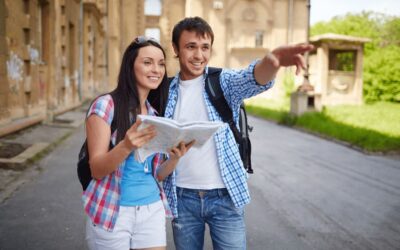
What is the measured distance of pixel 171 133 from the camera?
2.19m

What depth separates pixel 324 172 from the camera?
8781mm

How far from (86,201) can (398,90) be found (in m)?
29.0

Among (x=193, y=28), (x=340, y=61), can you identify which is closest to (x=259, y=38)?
(x=340, y=61)

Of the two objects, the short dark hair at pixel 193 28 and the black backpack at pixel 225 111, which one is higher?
the short dark hair at pixel 193 28

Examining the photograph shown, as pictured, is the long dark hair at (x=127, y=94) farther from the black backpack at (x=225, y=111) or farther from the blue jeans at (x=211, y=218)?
the blue jeans at (x=211, y=218)

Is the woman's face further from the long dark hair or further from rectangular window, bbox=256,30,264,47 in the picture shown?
rectangular window, bbox=256,30,264,47

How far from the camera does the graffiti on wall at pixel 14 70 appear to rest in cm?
1097

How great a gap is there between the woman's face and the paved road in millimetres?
2477

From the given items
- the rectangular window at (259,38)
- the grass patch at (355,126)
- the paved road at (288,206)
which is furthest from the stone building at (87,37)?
the grass patch at (355,126)

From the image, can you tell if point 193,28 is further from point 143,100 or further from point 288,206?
point 288,206

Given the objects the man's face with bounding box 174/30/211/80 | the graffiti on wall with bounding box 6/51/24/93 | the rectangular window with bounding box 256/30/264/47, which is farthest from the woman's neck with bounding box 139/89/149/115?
the rectangular window with bounding box 256/30/264/47

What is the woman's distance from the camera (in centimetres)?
231

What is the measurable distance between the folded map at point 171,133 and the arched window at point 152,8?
40.6m

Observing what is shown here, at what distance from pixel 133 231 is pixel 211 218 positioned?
1.88 ft
